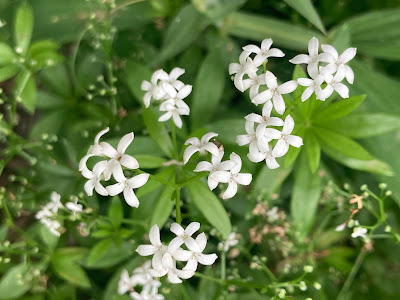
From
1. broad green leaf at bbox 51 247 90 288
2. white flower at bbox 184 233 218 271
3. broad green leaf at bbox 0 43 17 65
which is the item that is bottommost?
broad green leaf at bbox 51 247 90 288

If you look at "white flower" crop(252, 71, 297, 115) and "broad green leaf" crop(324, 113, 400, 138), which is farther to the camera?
"broad green leaf" crop(324, 113, 400, 138)

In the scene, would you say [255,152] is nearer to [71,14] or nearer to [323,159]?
[323,159]

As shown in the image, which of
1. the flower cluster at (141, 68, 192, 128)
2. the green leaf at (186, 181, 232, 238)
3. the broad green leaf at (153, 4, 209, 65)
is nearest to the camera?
the flower cluster at (141, 68, 192, 128)

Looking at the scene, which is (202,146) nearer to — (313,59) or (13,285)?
(313,59)

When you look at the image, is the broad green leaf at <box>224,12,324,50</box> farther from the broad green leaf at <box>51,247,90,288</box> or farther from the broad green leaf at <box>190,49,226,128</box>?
the broad green leaf at <box>51,247,90,288</box>

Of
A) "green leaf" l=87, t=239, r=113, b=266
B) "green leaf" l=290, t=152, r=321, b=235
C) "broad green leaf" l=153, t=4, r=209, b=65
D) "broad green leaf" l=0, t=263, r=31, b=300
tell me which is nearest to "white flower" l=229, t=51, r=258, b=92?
"green leaf" l=290, t=152, r=321, b=235

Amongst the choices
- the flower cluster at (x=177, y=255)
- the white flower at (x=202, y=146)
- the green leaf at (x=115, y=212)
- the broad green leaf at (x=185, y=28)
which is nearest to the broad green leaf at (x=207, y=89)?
the broad green leaf at (x=185, y=28)

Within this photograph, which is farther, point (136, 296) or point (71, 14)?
point (71, 14)

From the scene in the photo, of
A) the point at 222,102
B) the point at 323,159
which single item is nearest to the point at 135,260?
the point at 222,102
